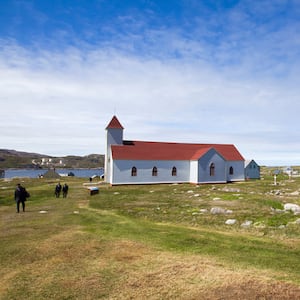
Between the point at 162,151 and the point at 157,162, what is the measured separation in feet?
10.2

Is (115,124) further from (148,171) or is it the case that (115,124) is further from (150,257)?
(150,257)

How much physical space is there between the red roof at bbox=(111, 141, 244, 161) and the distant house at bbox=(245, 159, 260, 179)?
22.9ft

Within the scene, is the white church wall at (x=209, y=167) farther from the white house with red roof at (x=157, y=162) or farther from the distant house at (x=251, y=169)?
the distant house at (x=251, y=169)

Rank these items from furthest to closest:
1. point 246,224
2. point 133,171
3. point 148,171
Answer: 1. point 148,171
2. point 133,171
3. point 246,224

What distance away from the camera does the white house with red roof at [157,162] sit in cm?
5219

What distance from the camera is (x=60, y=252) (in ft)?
40.4

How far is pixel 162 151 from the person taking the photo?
5697 cm

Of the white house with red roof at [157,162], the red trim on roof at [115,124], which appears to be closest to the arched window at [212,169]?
the white house with red roof at [157,162]

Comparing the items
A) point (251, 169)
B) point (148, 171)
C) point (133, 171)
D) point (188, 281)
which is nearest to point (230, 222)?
point (188, 281)

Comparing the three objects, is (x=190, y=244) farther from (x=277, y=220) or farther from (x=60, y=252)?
(x=277, y=220)

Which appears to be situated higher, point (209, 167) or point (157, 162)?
point (157, 162)

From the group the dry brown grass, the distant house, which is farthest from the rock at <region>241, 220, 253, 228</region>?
the distant house

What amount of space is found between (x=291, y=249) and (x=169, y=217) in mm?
9149

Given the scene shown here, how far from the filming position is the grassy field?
8.74 m
